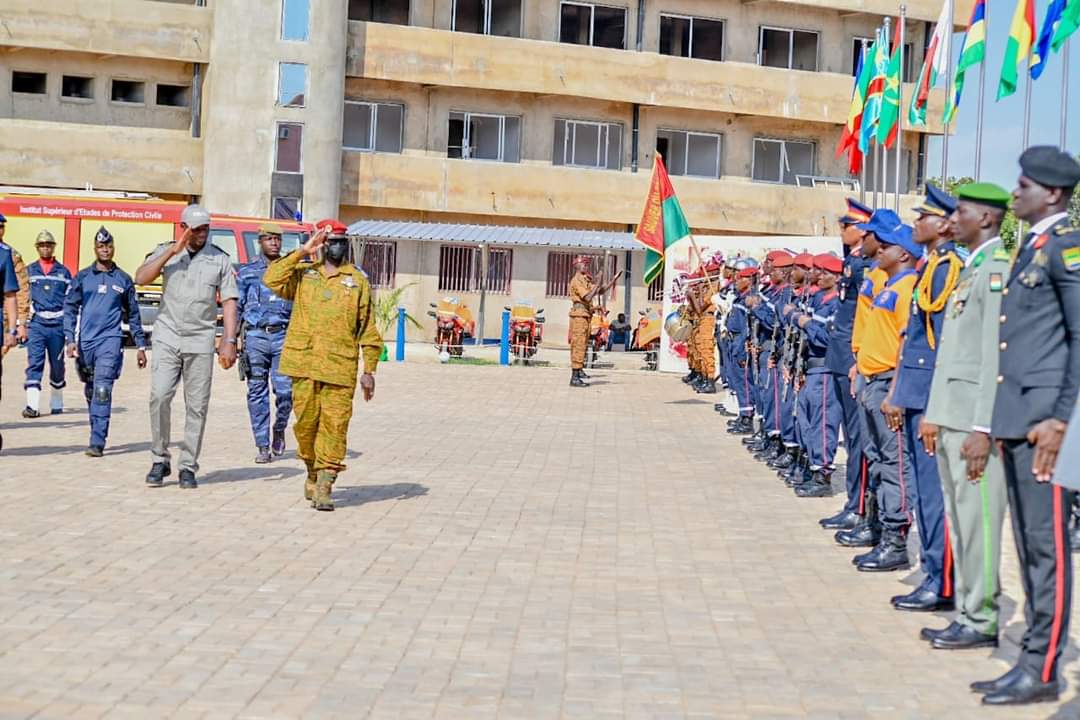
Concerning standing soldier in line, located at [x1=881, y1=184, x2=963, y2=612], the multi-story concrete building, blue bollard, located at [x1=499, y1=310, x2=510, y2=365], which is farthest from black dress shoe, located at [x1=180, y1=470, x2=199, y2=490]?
the multi-story concrete building

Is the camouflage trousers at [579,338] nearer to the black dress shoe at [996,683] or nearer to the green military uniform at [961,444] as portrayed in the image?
the green military uniform at [961,444]

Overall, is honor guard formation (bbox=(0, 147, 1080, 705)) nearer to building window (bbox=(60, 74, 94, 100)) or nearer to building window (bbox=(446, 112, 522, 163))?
building window (bbox=(446, 112, 522, 163))

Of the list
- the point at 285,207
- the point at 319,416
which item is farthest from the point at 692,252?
the point at 319,416

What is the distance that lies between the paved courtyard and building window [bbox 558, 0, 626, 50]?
108 feet

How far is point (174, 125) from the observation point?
44125mm

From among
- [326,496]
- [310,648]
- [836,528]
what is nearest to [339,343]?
[326,496]

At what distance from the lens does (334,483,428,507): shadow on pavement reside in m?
12.1

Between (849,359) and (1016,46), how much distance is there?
43.3ft

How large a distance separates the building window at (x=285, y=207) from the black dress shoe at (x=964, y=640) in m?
36.2

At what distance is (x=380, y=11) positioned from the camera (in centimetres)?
4553

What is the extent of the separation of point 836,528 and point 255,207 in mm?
32904

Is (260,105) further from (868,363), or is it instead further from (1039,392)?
(1039,392)

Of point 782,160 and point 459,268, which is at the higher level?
point 782,160

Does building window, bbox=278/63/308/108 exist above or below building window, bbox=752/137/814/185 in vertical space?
above
